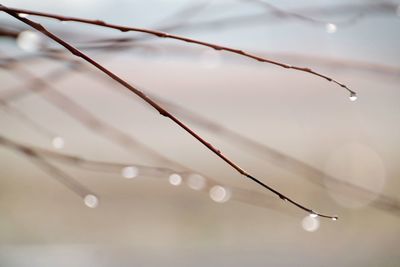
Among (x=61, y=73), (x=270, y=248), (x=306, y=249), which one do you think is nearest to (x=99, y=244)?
(x=270, y=248)

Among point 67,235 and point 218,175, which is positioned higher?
point 218,175

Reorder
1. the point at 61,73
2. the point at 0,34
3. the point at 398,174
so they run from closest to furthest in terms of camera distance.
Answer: the point at 0,34 < the point at 61,73 < the point at 398,174

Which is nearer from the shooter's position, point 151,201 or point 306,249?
point 306,249

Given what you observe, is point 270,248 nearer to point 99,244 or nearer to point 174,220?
point 174,220

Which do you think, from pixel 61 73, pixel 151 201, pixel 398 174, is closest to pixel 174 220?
pixel 151 201

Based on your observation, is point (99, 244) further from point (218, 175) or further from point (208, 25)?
point (208, 25)

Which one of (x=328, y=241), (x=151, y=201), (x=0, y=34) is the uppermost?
(x=151, y=201)

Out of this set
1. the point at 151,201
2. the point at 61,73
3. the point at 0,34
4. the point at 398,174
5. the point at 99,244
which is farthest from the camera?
the point at 398,174

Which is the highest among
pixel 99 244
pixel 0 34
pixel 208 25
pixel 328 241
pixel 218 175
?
pixel 218 175

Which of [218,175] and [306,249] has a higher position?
[218,175]
